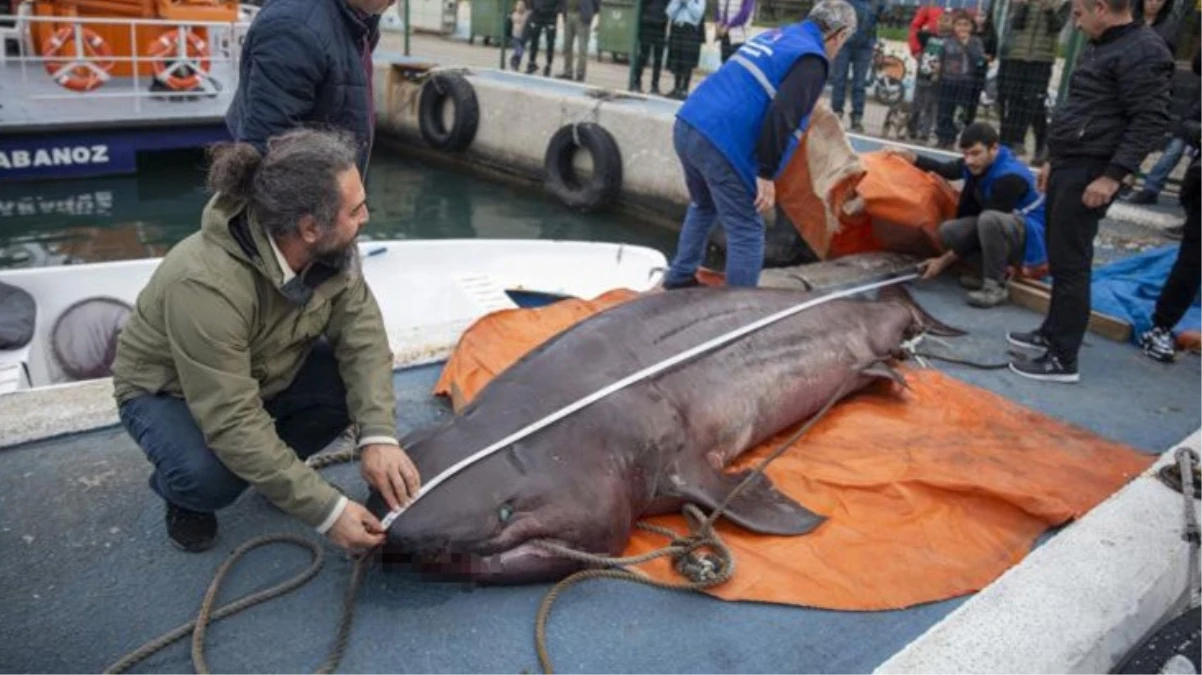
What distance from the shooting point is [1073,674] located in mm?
2408

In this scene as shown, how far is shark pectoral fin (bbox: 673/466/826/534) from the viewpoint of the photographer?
329 cm

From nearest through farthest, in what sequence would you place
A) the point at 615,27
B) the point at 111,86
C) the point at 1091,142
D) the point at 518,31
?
the point at 1091,142 → the point at 111,86 → the point at 518,31 → the point at 615,27

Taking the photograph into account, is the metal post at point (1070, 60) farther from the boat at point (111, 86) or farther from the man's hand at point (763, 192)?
the boat at point (111, 86)

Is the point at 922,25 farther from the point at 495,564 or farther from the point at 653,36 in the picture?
the point at 495,564

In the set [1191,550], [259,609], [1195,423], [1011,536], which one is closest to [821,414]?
[1011,536]

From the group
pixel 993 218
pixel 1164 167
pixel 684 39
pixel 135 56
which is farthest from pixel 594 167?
pixel 993 218

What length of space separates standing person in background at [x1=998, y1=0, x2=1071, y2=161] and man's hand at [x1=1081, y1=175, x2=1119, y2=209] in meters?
5.26

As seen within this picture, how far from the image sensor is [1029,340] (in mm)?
5461

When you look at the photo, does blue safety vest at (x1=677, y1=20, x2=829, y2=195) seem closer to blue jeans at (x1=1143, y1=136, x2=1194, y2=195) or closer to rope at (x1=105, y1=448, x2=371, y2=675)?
rope at (x1=105, y1=448, x2=371, y2=675)

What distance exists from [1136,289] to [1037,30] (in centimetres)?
440

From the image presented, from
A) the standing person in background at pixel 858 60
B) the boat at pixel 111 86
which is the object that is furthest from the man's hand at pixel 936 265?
the boat at pixel 111 86

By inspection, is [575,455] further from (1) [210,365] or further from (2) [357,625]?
(1) [210,365]

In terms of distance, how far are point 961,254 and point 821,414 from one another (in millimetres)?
2970

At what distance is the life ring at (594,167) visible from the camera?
37.8 feet
